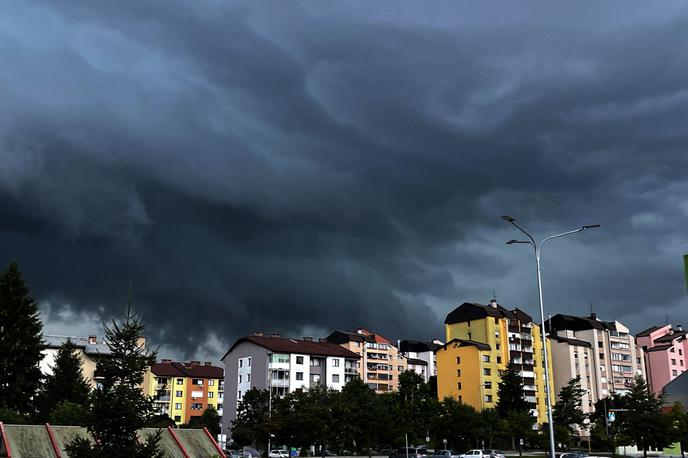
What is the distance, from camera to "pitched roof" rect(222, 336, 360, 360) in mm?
127812

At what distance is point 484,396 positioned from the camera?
447 feet

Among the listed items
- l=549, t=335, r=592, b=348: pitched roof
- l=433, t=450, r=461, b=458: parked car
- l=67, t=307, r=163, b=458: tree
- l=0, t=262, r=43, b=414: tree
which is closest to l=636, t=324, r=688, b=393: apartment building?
l=549, t=335, r=592, b=348: pitched roof

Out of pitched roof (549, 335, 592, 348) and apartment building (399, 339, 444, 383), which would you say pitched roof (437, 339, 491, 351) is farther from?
apartment building (399, 339, 444, 383)

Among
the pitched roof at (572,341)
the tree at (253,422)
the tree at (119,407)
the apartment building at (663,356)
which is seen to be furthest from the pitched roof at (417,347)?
the tree at (119,407)

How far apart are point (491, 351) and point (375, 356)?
1121 inches

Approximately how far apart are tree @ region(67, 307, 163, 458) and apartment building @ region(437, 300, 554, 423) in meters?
120

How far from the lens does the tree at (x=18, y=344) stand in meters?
58.2

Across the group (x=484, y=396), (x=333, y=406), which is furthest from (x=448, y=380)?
(x=333, y=406)

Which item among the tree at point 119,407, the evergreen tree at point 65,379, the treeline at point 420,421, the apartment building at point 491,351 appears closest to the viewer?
the tree at point 119,407

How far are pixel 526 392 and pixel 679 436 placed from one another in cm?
7234

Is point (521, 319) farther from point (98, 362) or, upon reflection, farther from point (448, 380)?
point (98, 362)

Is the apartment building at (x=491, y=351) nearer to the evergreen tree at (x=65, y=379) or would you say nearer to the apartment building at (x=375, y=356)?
the apartment building at (x=375, y=356)

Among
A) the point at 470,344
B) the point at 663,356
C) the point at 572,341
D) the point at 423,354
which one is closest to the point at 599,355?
the point at 572,341

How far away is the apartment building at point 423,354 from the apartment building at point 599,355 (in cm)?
3227
